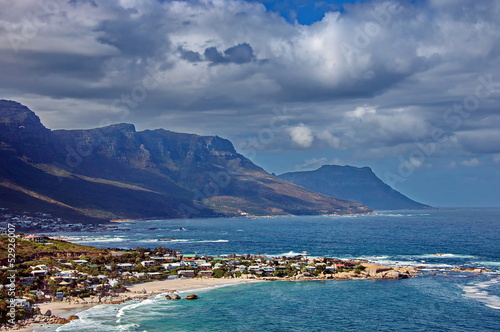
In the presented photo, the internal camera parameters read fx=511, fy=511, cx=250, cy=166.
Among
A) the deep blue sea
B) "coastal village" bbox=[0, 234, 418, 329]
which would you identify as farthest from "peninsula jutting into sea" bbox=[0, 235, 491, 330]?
the deep blue sea

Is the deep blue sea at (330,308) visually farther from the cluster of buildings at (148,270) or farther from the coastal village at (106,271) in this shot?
the cluster of buildings at (148,270)

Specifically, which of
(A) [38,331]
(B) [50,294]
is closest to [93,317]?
(A) [38,331]

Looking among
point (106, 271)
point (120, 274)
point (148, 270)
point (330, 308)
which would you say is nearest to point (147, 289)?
point (120, 274)

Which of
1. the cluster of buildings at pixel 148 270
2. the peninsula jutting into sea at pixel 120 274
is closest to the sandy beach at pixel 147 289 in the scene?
the peninsula jutting into sea at pixel 120 274

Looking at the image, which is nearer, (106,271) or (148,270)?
(106,271)

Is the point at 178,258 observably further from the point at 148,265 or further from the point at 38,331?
the point at 38,331

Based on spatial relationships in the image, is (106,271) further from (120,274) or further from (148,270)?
(148,270)
